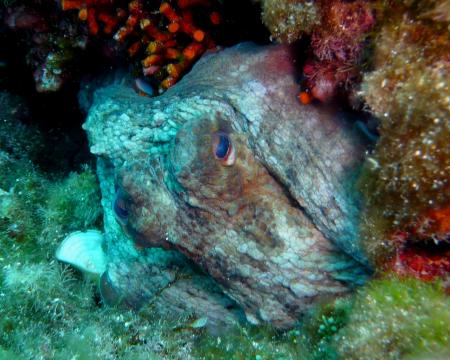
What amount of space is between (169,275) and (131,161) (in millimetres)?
1263

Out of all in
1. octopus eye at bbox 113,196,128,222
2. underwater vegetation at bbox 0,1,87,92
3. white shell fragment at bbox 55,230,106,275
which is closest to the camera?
octopus eye at bbox 113,196,128,222

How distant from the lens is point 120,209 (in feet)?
12.6

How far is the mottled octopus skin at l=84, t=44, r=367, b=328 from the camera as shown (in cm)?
336

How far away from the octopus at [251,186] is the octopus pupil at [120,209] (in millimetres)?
13

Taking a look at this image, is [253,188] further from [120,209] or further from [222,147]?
[120,209]

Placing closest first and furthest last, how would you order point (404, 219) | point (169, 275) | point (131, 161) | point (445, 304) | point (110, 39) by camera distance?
point (445, 304) < point (404, 219) < point (131, 161) < point (169, 275) < point (110, 39)

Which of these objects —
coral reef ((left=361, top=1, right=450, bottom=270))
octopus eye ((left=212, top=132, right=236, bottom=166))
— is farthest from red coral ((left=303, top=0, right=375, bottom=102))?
octopus eye ((left=212, top=132, right=236, bottom=166))

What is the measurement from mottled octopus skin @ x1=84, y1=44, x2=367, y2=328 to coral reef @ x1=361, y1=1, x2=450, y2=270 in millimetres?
435

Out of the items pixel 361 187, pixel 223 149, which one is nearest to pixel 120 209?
pixel 223 149

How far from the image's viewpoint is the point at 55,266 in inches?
172

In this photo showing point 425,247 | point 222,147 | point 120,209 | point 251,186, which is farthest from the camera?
point 120,209

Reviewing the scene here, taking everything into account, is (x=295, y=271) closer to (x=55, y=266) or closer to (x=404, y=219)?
(x=404, y=219)

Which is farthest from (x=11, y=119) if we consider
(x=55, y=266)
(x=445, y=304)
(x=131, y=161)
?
(x=445, y=304)

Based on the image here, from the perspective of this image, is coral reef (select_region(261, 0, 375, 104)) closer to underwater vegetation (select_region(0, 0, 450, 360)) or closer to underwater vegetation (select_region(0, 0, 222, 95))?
underwater vegetation (select_region(0, 0, 450, 360))
